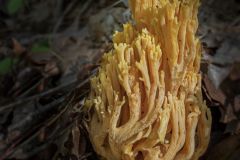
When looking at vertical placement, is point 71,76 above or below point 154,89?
below

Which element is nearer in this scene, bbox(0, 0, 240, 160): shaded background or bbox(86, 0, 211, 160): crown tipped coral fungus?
bbox(86, 0, 211, 160): crown tipped coral fungus

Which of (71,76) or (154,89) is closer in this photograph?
(154,89)

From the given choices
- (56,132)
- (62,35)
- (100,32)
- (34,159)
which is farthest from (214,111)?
(62,35)

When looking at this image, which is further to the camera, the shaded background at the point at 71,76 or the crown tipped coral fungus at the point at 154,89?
the shaded background at the point at 71,76

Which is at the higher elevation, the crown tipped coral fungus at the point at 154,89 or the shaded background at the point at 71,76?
the crown tipped coral fungus at the point at 154,89

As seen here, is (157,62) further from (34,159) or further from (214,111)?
(34,159)
